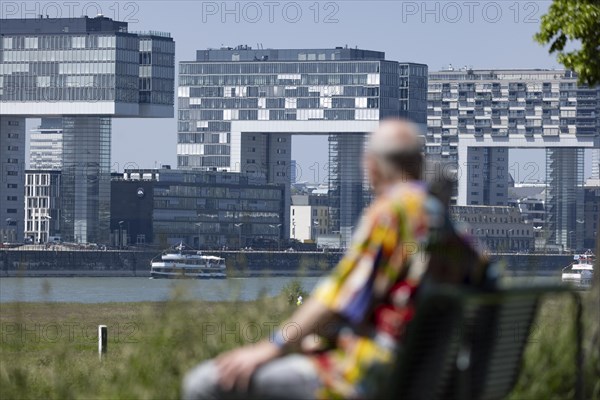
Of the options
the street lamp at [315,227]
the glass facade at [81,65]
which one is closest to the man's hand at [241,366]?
the glass facade at [81,65]

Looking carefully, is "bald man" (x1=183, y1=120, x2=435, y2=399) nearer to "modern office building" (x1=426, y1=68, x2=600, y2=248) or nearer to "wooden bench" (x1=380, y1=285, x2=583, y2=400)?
"wooden bench" (x1=380, y1=285, x2=583, y2=400)

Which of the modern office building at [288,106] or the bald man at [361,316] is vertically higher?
the modern office building at [288,106]

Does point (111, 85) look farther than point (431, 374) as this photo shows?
Yes

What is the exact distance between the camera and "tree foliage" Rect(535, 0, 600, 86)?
37.5 ft

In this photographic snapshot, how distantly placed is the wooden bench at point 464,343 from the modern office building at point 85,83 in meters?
131

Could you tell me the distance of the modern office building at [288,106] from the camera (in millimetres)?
158750

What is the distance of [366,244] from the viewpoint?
4.40 m

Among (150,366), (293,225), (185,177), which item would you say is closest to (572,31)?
(150,366)

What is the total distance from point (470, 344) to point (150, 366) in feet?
8.58

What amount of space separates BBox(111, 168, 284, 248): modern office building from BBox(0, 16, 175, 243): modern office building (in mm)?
2387

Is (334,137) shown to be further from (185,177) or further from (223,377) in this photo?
(223,377)

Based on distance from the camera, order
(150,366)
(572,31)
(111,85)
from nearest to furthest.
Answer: (150,366)
(572,31)
(111,85)

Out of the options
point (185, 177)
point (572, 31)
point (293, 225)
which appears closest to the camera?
point (572, 31)

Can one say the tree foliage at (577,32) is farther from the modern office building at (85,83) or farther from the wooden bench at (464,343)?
the modern office building at (85,83)
